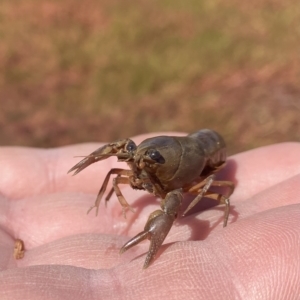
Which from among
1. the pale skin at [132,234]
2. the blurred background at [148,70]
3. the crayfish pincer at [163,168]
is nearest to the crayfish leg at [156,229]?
the pale skin at [132,234]

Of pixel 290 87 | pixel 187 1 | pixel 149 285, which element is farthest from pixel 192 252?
pixel 187 1

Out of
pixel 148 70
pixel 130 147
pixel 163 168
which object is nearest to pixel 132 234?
pixel 163 168

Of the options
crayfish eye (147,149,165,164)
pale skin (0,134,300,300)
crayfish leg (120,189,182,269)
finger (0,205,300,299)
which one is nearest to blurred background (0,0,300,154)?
pale skin (0,134,300,300)

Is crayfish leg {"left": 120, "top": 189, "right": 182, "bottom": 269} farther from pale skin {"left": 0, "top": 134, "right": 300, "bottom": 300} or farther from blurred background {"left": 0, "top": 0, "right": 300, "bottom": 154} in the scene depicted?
blurred background {"left": 0, "top": 0, "right": 300, "bottom": 154}

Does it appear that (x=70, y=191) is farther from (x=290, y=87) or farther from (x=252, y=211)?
(x=290, y=87)

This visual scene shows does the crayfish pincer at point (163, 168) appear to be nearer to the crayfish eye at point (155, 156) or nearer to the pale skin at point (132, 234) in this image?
the crayfish eye at point (155, 156)
